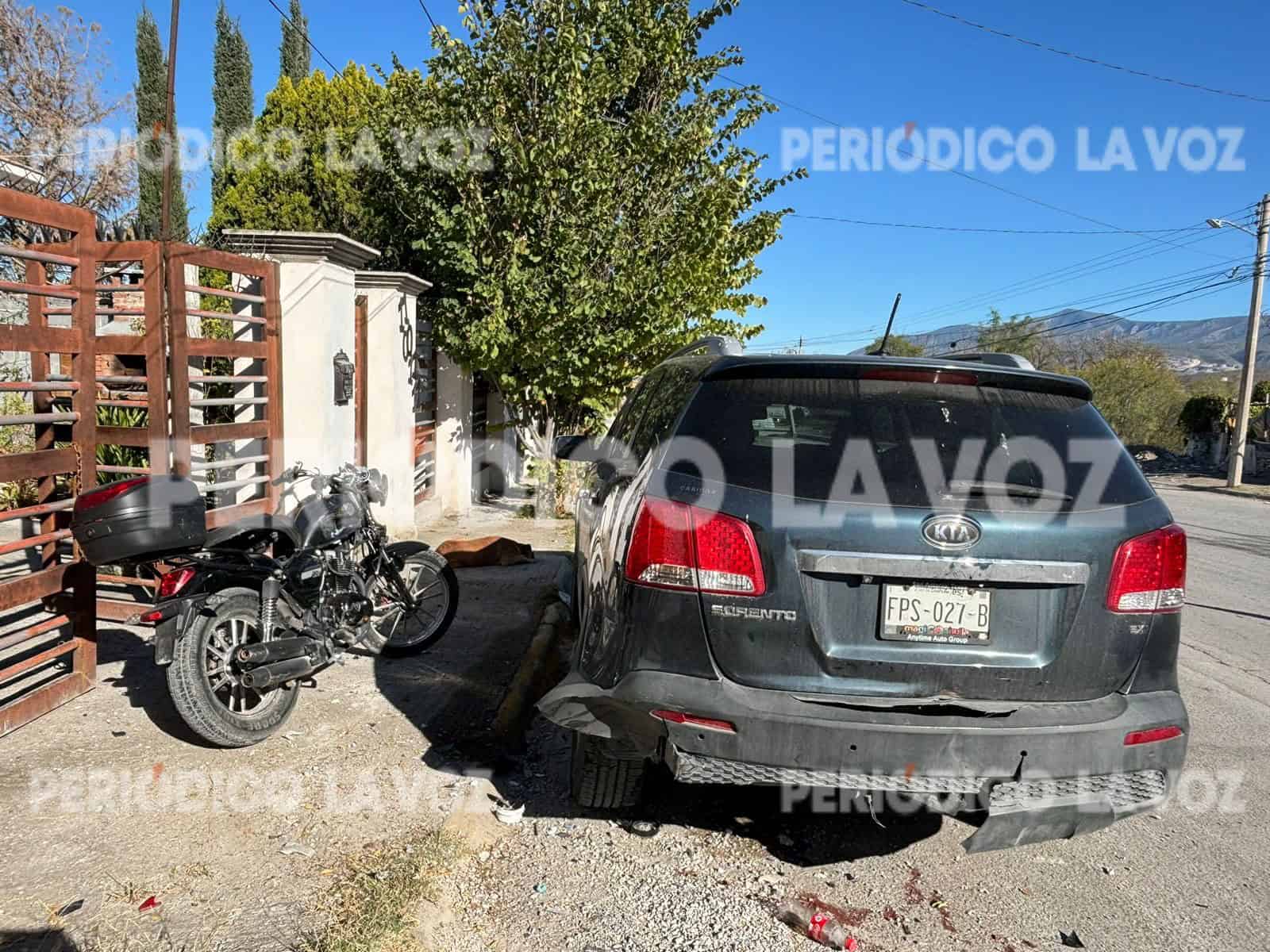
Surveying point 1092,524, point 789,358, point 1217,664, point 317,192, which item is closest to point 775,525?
point 789,358

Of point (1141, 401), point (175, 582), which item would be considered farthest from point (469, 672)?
point (1141, 401)

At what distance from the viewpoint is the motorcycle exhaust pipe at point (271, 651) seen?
389cm

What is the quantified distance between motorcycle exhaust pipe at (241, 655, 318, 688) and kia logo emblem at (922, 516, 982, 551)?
114 inches

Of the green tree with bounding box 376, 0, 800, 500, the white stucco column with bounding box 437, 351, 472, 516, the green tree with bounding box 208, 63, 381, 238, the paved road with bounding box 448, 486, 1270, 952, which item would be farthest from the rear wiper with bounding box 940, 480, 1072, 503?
the green tree with bounding box 208, 63, 381, 238

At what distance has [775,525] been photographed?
2617 mm

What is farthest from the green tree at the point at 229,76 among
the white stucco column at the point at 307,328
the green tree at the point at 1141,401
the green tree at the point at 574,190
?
the green tree at the point at 1141,401

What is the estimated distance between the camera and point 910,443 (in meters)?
2.83

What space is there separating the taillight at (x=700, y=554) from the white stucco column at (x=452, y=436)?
29.3ft

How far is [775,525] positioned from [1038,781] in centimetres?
109

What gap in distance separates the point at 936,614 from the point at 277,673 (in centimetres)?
288

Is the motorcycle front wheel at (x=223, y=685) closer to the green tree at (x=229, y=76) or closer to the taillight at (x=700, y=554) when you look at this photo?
the taillight at (x=700, y=554)

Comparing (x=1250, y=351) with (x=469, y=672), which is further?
(x=1250, y=351)

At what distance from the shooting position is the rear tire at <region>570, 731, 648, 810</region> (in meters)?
3.25

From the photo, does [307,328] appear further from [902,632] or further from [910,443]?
[902,632]
